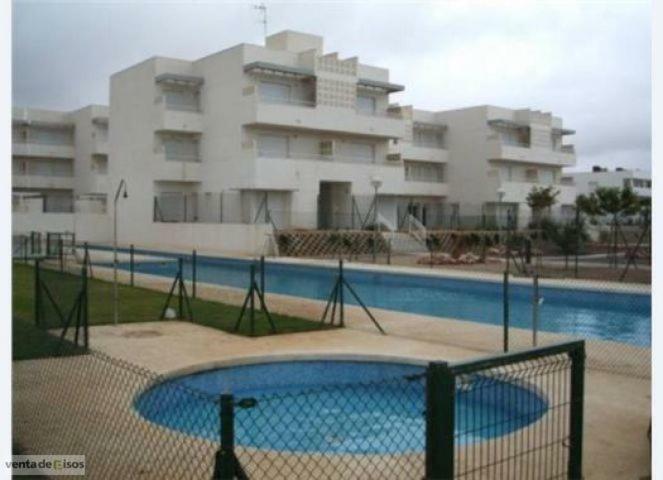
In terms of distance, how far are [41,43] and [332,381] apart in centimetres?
547

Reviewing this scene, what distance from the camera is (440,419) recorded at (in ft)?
11.0

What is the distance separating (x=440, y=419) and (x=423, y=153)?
4257cm

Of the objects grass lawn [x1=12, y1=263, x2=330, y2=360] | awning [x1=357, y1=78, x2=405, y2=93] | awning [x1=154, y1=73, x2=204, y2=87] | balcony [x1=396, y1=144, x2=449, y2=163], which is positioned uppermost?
awning [x1=357, y1=78, x2=405, y2=93]

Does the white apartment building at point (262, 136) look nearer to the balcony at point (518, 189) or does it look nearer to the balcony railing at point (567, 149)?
the balcony at point (518, 189)

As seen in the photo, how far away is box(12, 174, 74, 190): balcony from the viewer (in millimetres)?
47625

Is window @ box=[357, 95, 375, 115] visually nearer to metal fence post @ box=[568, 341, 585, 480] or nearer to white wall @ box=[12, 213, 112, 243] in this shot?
white wall @ box=[12, 213, 112, 243]

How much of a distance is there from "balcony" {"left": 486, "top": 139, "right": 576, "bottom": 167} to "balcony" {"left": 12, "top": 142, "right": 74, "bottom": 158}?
29.4m

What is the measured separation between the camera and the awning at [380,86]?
36.8m

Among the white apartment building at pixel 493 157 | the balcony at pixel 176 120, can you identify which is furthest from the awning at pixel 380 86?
the balcony at pixel 176 120

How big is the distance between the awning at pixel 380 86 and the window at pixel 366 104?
0.62 m

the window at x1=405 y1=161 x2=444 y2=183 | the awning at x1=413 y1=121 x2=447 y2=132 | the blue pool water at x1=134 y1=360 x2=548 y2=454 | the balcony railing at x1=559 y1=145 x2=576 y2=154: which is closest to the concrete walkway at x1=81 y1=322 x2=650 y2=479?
the blue pool water at x1=134 y1=360 x2=548 y2=454

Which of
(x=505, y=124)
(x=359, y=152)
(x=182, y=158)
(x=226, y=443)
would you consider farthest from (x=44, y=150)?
(x=226, y=443)

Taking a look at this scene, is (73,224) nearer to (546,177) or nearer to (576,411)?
(546,177)

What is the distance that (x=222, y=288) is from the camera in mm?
16547
